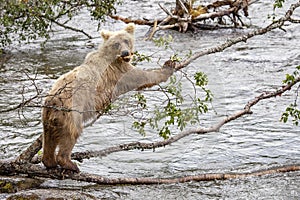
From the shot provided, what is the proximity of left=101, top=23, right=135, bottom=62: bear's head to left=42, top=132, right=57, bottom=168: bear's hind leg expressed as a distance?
1374 mm

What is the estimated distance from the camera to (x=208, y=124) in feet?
26.9

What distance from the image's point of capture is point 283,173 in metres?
6.45

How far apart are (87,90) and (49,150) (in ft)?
2.13

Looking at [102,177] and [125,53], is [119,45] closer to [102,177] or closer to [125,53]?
[125,53]

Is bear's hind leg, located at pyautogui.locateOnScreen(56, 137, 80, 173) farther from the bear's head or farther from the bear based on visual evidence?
the bear's head

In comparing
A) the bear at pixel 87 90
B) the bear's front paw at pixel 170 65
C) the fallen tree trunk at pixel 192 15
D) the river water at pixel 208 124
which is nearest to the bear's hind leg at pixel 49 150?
the bear at pixel 87 90

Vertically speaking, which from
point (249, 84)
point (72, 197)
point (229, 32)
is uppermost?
point (229, 32)

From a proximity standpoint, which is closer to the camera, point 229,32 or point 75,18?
point 229,32

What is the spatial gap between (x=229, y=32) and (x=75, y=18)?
394cm

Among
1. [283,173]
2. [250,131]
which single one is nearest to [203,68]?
[250,131]

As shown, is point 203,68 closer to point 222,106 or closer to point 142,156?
point 222,106

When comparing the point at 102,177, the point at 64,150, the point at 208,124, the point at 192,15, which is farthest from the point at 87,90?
the point at 192,15

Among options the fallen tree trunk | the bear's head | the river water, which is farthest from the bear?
the fallen tree trunk

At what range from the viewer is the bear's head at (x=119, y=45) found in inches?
257
